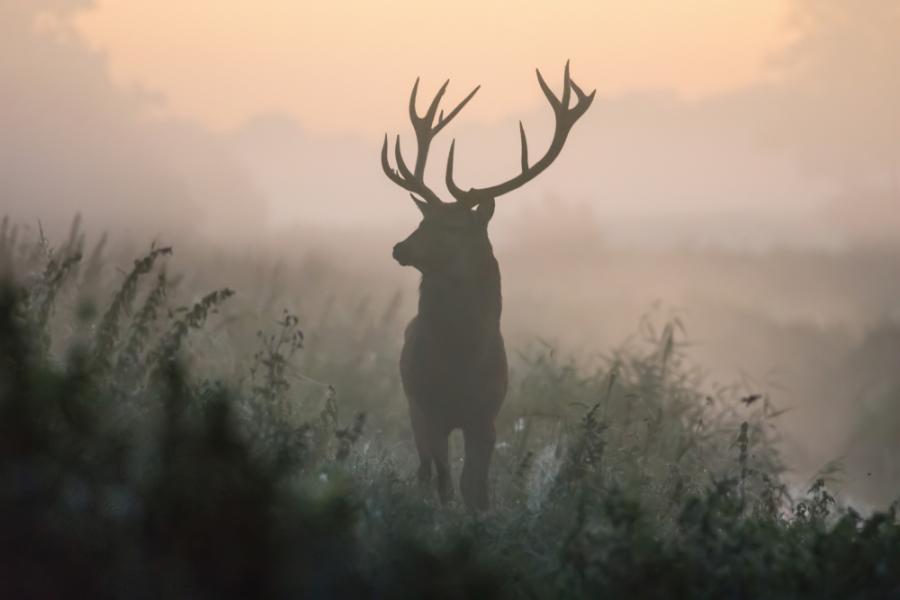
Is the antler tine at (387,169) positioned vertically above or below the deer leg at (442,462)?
above

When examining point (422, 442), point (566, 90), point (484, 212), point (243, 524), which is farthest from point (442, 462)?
point (243, 524)

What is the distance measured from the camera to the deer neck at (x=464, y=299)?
8164 millimetres

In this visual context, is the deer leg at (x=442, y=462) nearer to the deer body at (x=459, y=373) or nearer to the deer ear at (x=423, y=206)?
the deer body at (x=459, y=373)

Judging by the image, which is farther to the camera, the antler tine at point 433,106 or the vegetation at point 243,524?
the antler tine at point 433,106

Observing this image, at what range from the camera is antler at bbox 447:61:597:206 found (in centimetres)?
827

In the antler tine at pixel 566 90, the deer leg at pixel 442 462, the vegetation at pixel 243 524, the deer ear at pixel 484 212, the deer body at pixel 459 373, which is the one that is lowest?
the vegetation at pixel 243 524

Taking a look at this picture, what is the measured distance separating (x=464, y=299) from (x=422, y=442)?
2.70 feet

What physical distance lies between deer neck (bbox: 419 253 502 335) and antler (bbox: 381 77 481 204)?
458 mm

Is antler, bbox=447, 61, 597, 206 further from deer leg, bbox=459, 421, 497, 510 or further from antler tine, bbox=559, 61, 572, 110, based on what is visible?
deer leg, bbox=459, 421, 497, 510

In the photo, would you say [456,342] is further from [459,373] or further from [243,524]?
[243,524]

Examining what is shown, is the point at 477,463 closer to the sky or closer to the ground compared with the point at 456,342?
closer to the ground

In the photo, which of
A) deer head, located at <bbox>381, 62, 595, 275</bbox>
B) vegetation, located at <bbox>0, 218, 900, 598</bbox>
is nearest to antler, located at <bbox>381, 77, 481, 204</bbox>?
deer head, located at <bbox>381, 62, 595, 275</bbox>

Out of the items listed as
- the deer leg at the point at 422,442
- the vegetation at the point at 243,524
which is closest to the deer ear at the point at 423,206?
the deer leg at the point at 422,442

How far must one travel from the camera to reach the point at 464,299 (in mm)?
8172
